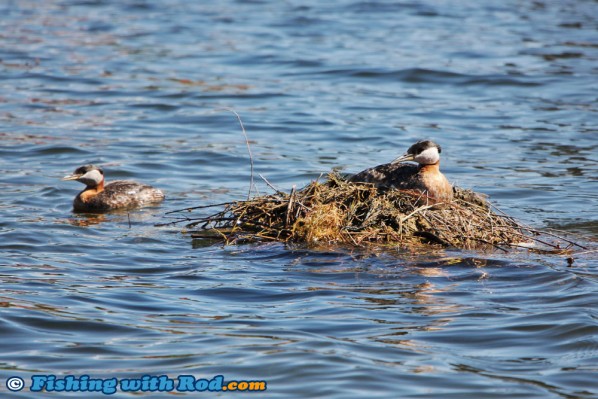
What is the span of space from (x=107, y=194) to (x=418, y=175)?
448 cm

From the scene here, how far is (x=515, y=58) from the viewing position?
21750mm

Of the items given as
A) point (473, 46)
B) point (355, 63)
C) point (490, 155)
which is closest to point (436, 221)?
point (490, 155)

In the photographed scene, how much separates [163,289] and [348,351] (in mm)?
2151

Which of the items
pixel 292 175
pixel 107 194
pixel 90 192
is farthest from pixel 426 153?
pixel 90 192

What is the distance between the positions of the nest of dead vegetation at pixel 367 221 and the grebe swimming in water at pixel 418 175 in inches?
3.6

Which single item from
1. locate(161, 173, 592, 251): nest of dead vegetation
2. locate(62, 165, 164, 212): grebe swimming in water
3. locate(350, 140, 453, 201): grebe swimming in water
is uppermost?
locate(350, 140, 453, 201): grebe swimming in water

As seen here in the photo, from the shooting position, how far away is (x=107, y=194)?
12984 mm

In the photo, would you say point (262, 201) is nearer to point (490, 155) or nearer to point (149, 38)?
point (490, 155)

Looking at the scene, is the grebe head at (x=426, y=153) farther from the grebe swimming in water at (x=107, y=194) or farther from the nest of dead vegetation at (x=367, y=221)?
the grebe swimming in water at (x=107, y=194)

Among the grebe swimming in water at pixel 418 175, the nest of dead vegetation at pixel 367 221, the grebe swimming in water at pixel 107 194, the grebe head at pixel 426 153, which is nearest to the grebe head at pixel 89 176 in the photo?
the grebe swimming in water at pixel 107 194

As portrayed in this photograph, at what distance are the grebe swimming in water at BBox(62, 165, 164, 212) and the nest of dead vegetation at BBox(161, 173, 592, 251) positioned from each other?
269 centimetres

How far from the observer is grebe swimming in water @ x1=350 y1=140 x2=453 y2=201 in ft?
32.9

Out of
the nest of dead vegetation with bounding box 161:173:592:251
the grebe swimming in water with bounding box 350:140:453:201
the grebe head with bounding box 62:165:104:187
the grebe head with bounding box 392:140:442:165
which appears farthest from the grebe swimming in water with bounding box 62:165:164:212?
the grebe head with bounding box 392:140:442:165

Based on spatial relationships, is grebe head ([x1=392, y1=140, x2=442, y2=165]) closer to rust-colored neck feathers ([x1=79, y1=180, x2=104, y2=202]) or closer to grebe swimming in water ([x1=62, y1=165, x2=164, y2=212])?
grebe swimming in water ([x1=62, y1=165, x2=164, y2=212])
